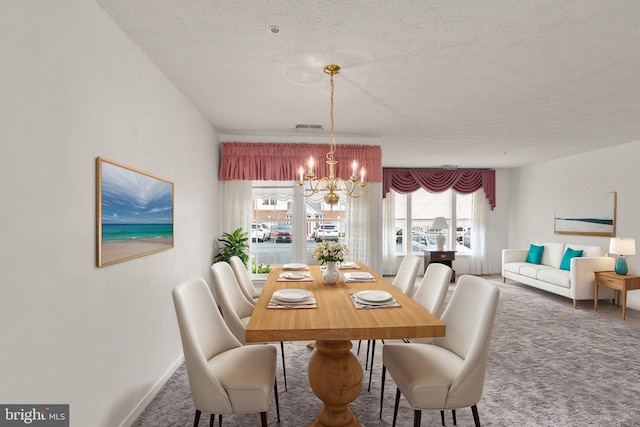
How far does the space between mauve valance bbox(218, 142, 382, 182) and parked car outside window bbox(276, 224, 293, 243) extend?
0.78 m

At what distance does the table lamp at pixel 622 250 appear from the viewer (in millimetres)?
4609

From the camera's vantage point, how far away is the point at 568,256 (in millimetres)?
5738

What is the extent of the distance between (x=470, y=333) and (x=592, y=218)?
208 inches

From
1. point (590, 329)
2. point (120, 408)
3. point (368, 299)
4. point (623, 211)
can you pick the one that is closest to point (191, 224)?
point (120, 408)

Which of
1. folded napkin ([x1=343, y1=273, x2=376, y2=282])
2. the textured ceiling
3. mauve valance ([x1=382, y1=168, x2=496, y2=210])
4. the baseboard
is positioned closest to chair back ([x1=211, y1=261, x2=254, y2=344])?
the baseboard

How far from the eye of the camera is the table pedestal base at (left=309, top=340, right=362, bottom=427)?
2.00 metres

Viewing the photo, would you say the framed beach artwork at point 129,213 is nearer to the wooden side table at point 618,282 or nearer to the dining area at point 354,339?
the dining area at point 354,339

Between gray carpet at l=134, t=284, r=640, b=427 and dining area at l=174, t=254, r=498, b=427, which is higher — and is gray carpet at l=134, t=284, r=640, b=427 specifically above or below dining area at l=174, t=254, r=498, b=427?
below

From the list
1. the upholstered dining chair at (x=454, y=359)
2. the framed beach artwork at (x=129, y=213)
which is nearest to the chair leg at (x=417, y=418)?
the upholstered dining chair at (x=454, y=359)

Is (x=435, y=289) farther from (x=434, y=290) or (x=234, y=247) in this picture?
(x=234, y=247)

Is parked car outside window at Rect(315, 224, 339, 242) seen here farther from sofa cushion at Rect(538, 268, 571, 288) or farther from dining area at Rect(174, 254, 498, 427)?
sofa cushion at Rect(538, 268, 571, 288)

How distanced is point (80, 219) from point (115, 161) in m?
0.47

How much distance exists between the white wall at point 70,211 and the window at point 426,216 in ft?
19.9

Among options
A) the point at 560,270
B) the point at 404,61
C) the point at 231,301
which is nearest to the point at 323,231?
the point at 231,301
